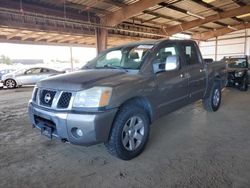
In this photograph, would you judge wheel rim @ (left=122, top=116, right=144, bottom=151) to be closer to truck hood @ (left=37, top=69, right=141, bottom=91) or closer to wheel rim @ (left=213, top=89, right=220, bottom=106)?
Result: truck hood @ (left=37, top=69, right=141, bottom=91)

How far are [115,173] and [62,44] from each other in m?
16.8

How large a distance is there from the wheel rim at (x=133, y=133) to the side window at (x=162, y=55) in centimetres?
87

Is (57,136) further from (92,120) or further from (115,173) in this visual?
(115,173)

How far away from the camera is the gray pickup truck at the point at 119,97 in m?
2.29

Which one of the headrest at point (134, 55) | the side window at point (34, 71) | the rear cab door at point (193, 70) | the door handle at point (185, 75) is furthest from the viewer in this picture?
the side window at point (34, 71)

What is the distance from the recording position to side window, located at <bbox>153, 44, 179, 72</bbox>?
3.05 metres

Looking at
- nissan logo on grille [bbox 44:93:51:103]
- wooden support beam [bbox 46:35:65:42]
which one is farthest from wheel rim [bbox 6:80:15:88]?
nissan logo on grille [bbox 44:93:51:103]

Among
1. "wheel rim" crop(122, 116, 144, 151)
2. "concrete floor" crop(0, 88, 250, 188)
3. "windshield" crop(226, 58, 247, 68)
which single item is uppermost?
"windshield" crop(226, 58, 247, 68)

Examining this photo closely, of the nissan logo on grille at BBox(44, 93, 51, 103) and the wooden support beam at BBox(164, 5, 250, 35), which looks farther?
the wooden support beam at BBox(164, 5, 250, 35)

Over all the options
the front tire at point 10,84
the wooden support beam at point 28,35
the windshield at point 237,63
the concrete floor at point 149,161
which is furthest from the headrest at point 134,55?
the wooden support beam at point 28,35

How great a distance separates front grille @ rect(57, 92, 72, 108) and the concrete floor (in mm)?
846

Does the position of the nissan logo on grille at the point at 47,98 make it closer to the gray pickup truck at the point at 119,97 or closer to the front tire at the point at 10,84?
the gray pickup truck at the point at 119,97

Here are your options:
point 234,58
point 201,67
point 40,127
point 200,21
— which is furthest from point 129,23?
point 40,127

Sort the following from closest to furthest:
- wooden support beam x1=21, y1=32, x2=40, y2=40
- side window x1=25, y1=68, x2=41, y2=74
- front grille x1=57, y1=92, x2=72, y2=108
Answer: front grille x1=57, y1=92, x2=72, y2=108, side window x1=25, y1=68, x2=41, y2=74, wooden support beam x1=21, y1=32, x2=40, y2=40
